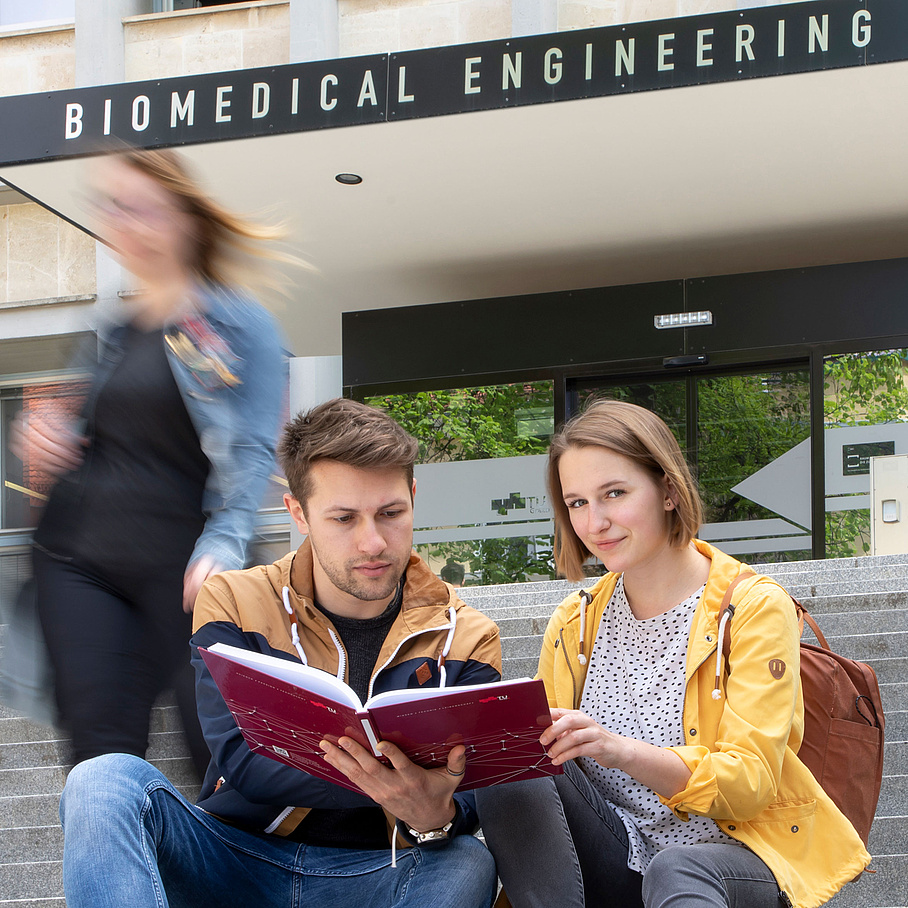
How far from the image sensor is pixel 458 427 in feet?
35.4

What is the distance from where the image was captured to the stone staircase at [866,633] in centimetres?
338

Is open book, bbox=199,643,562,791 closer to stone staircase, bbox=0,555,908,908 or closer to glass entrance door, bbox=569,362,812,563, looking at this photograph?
stone staircase, bbox=0,555,908,908

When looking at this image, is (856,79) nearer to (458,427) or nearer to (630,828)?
(458,427)

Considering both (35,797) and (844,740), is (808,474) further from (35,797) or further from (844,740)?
(844,740)

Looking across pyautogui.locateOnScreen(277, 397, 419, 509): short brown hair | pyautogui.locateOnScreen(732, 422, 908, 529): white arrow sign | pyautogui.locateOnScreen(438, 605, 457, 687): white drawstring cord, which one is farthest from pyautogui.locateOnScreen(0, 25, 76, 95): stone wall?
pyautogui.locateOnScreen(438, 605, 457, 687): white drawstring cord

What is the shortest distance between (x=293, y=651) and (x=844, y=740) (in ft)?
4.18

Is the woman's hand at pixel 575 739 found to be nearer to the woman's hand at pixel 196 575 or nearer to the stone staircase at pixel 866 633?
the woman's hand at pixel 196 575

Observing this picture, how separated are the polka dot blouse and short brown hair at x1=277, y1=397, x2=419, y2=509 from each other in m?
0.66

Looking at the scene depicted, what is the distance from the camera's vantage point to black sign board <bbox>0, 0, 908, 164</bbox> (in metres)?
7.03

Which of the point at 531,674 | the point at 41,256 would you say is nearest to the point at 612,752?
the point at 531,674

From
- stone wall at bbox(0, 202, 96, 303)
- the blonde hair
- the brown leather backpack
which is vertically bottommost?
the brown leather backpack

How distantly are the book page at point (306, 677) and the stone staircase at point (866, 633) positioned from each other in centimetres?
202

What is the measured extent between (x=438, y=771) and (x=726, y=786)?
1.91 ft

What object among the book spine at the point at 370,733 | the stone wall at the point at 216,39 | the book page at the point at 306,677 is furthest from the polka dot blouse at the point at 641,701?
the stone wall at the point at 216,39
